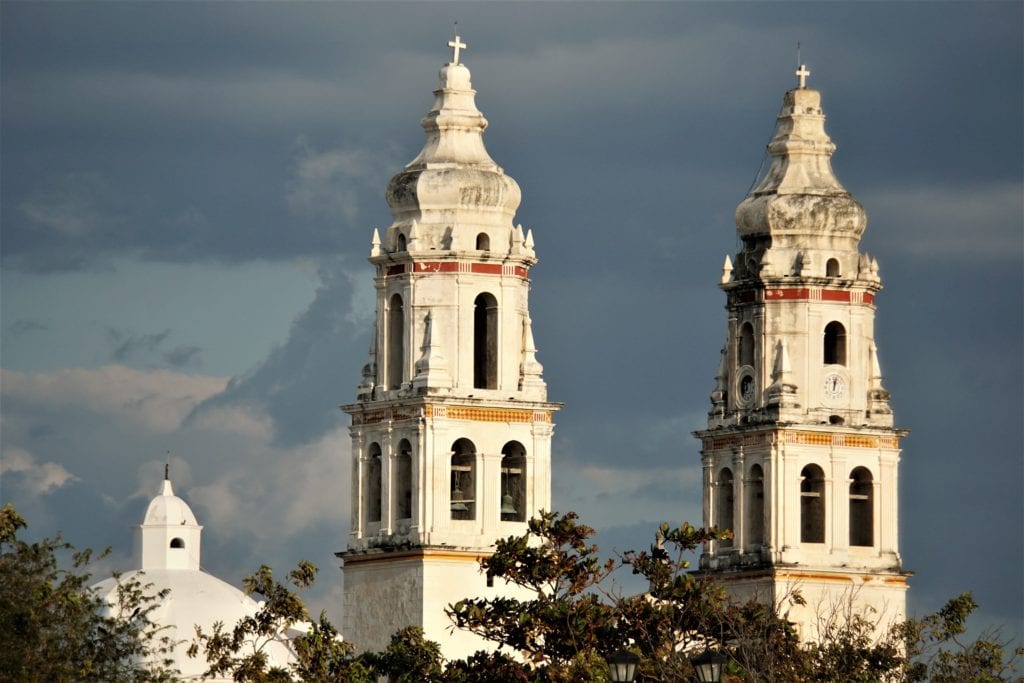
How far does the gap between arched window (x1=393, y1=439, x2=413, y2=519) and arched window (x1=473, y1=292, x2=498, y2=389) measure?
2467 millimetres

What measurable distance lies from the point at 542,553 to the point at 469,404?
8.81 meters

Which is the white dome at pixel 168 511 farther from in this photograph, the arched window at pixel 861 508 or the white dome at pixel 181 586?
the arched window at pixel 861 508

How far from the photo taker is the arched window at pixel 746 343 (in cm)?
11300

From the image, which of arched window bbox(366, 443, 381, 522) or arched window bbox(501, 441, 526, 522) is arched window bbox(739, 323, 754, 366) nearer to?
arched window bbox(501, 441, 526, 522)

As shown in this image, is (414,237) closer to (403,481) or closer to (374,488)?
(403,481)

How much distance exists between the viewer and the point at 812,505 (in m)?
112

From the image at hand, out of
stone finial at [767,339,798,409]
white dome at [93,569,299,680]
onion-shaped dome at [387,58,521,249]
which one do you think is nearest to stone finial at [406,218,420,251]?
onion-shaped dome at [387,58,521,249]

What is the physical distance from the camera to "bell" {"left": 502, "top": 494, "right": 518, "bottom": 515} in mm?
106375

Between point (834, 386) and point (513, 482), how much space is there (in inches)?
406

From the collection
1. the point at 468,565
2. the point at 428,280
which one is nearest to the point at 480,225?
the point at 428,280

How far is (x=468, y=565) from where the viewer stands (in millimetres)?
104938

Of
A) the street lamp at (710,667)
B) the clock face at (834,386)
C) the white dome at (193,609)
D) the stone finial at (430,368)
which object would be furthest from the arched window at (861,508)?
the street lamp at (710,667)

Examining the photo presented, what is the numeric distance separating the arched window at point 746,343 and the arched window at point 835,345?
2.02 m

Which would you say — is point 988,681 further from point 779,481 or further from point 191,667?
point 191,667
